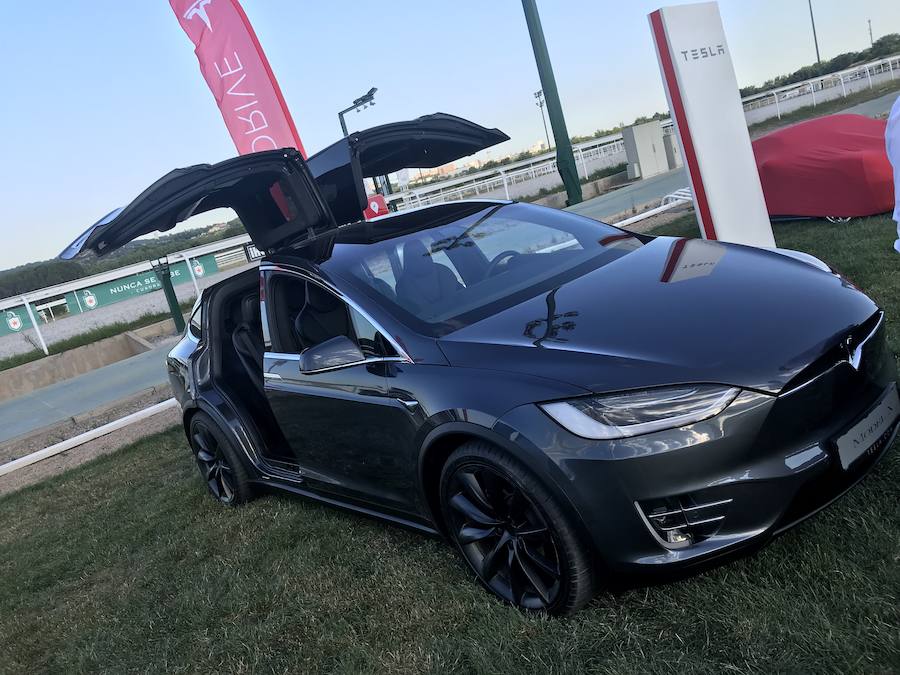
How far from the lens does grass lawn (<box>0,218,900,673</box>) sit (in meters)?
2.31

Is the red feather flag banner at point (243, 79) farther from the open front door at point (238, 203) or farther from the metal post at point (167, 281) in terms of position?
the open front door at point (238, 203)

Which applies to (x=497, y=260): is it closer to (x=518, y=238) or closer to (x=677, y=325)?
(x=518, y=238)

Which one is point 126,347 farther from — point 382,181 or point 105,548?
point 105,548

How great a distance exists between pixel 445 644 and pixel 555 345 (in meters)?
1.14

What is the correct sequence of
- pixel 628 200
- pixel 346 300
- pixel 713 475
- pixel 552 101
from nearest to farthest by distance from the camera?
pixel 713 475, pixel 346 300, pixel 552 101, pixel 628 200

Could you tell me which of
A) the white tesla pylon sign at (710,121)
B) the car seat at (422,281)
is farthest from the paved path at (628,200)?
the car seat at (422,281)

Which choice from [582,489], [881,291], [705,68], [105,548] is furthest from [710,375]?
[705,68]

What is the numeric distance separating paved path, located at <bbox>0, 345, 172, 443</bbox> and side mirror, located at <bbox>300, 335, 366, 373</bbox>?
337 inches

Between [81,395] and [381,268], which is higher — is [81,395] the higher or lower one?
the lower one

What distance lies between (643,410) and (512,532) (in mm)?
730

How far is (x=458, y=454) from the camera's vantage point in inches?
108

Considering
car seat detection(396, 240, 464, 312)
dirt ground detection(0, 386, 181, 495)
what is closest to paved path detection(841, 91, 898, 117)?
dirt ground detection(0, 386, 181, 495)

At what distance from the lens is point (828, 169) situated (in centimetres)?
759

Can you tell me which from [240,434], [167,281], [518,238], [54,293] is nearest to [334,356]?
[518,238]
